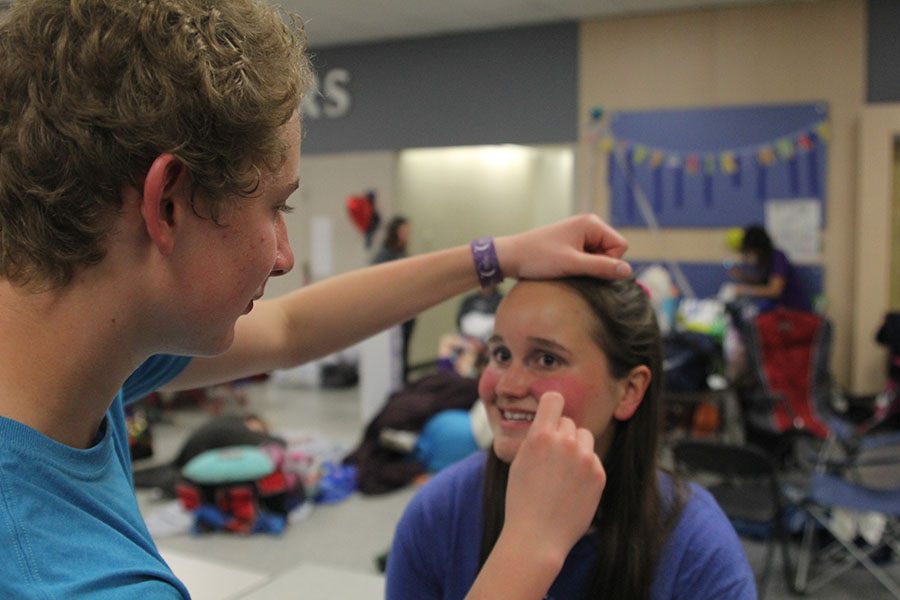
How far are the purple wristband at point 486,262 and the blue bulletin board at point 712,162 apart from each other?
5907mm

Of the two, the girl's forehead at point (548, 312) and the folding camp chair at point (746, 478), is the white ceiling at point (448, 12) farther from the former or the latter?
the girl's forehead at point (548, 312)

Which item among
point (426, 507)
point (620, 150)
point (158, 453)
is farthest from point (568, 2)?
point (426, 507)

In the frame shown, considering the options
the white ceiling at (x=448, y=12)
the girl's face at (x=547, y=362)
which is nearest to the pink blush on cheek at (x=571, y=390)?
the girl's face at (x=547, y=362)

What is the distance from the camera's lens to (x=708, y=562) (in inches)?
51.4

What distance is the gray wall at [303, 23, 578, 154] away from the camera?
297 inches

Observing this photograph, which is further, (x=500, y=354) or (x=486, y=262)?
(x=500, y=354)

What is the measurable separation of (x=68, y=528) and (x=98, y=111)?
0.34m

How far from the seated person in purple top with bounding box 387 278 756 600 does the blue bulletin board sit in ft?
18.4

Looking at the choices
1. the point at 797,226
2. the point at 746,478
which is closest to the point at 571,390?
the point at 746,478

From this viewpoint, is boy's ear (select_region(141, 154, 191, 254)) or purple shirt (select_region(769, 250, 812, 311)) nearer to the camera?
boy's ear (select_region(141, 154, 191, 254))

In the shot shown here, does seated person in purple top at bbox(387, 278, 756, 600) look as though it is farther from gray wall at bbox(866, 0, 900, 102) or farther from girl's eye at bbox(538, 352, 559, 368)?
gray wall at bbox(866, 0, 900, 102)

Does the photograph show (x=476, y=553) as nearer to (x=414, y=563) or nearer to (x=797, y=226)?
(x=414, y=563)

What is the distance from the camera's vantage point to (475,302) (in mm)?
6379

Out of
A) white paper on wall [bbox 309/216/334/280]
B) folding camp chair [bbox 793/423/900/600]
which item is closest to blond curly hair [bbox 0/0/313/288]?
folding camp chair [bbox 793/423/900/600]
